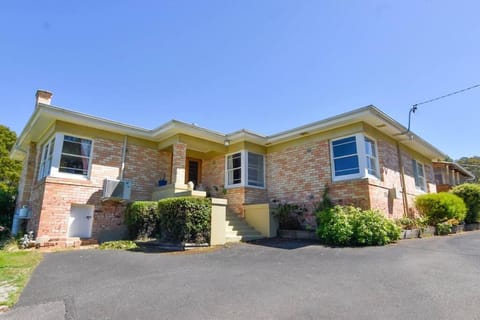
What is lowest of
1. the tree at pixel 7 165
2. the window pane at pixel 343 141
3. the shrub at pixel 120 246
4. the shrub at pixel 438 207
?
the shrub at pixel 120 246

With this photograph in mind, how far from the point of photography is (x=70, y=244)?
31.1ft

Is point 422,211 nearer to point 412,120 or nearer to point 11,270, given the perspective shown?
point 412,120

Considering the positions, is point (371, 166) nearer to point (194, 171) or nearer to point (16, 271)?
point (194, 171)

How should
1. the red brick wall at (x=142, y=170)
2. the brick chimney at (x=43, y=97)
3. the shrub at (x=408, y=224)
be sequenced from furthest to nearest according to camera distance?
the brick chimney at (x=43, y=97) → the red brick wall at (x=142, y=170) → the shrub at (x=408, y=224)

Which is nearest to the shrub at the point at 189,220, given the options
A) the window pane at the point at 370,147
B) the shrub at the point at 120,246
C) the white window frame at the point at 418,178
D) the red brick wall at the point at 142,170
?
the shrub at the point at 120,246

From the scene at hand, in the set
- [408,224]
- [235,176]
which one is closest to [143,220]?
[235,176]

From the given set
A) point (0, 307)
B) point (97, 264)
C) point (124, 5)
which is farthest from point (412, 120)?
point (0, 307)

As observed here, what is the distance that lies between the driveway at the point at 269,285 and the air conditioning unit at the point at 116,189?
11.3 feet

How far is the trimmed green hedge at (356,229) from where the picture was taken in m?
8.05

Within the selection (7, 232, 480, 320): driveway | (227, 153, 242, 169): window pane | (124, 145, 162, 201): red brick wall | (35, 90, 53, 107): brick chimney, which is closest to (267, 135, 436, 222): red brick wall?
(227, 153, 242, 169): window pane

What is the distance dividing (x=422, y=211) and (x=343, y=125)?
5.40 meters

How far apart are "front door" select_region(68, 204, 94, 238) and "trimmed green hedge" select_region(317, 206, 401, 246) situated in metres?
8.56

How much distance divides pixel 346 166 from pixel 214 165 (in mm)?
6585

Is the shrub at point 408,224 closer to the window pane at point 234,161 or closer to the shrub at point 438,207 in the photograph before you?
the shrub at point 438,207
